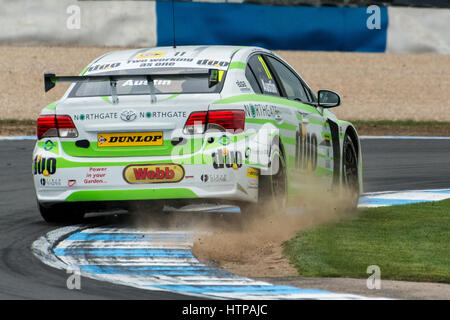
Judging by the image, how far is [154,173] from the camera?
8703 mm

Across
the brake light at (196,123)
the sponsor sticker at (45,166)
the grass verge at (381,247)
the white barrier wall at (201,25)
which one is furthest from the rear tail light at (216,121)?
the white barrier wall at (201,25)

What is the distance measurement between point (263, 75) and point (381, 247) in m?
2.11

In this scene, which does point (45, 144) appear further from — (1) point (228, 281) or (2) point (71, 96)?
(1) point (228, 281)

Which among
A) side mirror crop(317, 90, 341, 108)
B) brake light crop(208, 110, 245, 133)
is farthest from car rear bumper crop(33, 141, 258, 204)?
side mirror crop(317, 90, 341, 108)

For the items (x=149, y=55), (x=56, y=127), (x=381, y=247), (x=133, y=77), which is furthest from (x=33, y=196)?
(x=381, y=247)

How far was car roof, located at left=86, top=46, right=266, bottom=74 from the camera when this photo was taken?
9289 mm

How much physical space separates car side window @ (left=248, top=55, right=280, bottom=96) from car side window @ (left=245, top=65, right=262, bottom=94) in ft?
0.20

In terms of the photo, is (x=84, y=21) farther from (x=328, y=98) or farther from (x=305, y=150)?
(x=305, y=150)

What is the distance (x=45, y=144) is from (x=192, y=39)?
52.3ft

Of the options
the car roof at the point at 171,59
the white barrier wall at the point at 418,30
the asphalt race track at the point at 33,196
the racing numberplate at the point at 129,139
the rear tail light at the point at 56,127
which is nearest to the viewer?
the asphalt race track at the point at 33,196

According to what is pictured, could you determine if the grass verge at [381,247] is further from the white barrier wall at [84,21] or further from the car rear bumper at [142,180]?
the white barrier wall at [84,21]

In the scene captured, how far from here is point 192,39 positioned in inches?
974

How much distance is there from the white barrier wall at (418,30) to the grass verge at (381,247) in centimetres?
1645

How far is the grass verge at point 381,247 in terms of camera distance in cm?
729
